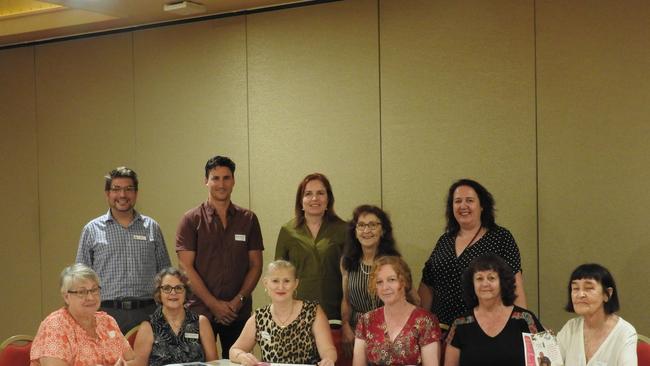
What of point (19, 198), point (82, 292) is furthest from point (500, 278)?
point (19, 198)

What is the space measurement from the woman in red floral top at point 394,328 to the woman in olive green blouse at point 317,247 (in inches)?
25.7

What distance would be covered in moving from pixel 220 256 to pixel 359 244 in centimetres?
102

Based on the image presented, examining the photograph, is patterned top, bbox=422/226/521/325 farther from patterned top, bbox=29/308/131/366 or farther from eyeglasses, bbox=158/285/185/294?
patterned top, bbox=29/308/131/366

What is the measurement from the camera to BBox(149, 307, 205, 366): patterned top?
464 centimetres

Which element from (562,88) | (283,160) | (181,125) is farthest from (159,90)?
(562,88)

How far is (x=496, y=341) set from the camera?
13.5 ft

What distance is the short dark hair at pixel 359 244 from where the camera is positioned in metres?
4.93

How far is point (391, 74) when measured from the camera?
237 inches

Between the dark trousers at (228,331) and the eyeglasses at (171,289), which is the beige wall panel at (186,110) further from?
the eyeglasses at (171,289)

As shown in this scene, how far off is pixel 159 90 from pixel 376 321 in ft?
11.4

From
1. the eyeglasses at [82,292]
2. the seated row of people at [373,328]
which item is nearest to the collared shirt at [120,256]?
the seated row of people at [373,328]

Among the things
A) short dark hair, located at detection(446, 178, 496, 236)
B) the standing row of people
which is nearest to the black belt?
the standing row of people

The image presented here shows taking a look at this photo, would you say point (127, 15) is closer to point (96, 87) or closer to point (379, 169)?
point (96, 87)

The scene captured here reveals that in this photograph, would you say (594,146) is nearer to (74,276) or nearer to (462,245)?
(462,245)
